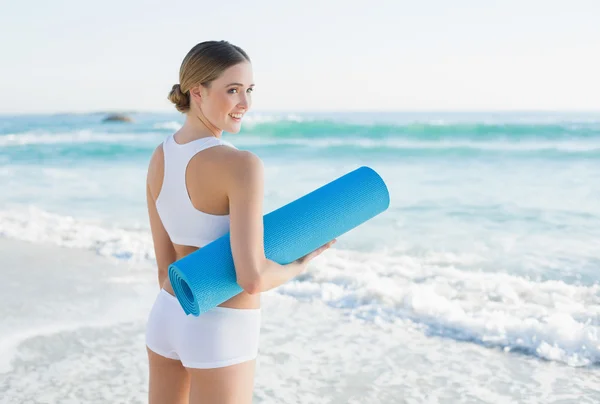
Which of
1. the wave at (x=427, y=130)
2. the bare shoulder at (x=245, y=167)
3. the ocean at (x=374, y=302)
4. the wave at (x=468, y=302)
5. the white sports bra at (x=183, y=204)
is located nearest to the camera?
the bare shoulder at (x=245, y=167)

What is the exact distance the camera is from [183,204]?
52.9 inches

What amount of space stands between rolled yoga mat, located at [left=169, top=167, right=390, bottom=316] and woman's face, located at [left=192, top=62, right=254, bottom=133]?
23cm

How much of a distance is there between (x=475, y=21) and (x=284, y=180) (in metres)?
12.4

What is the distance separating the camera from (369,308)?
366 centimetres

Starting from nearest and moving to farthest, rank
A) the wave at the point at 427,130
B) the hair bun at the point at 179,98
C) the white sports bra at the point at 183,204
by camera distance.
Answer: the white sports bra at the point at 183,204, the hair bun at the point at 179,98, the wave at the point at 427,130

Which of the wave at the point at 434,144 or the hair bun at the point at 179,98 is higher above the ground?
the hair bun at the point at 179,98

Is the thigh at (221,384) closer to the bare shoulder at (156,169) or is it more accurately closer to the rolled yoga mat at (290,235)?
the rolled yoga mat at (290,235)

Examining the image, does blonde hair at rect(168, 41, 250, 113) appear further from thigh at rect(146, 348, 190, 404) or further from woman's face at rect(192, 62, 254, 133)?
thigh at rect(146, 348, 190, 404)

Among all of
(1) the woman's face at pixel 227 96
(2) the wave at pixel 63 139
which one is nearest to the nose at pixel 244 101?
(1) the woman's face at pixel 227 96

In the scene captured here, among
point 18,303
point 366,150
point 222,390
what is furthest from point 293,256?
point 366,150

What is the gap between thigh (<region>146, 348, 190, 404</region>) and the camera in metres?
1.50

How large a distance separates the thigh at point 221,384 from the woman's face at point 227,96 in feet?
1.67

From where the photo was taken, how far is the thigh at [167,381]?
1.50m

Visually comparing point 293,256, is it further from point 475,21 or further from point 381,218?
point 475,21
